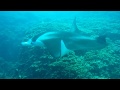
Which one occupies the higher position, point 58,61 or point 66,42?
point 66,42

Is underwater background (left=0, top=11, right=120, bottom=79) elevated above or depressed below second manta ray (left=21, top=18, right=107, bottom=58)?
below

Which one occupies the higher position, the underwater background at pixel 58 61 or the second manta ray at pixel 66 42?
the second manta ray at pixel 66 42

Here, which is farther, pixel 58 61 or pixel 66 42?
pixel 66 42

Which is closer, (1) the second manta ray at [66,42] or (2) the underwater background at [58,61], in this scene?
(2) the underwater background at [58,61]

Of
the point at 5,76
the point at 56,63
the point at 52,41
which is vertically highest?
the point at 52,41

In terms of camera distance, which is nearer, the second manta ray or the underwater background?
the underwater background

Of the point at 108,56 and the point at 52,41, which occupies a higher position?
the point at 52,41
